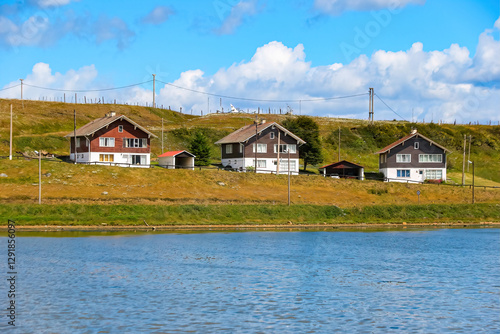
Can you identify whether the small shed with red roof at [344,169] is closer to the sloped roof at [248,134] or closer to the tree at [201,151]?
the sloped roof at [248,134]

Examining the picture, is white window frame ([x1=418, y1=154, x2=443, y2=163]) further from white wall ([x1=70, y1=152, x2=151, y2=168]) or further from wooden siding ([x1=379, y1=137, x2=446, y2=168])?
white wall ([x1=70, y1=152, x2=151, y2=168])

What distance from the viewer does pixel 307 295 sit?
32000 millimetres

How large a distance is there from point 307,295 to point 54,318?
42.9 feet

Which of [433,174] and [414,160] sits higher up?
[414,160]

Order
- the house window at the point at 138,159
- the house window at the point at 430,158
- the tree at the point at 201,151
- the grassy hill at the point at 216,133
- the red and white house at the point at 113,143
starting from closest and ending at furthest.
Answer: the red and white house at the point at 113,143 < the house window at the point at 138,159 < the tree at the point at 201,151 < the house window at the point at 430,158 < the grassy hill at the point at 216,133

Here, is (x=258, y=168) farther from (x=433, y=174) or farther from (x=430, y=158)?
(x=433, y=174)

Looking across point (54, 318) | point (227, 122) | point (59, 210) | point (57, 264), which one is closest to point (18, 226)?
point (59, 210)

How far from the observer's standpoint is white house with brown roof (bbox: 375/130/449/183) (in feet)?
370

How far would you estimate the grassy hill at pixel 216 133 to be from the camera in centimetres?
13225

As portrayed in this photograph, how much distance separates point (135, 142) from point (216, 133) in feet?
173

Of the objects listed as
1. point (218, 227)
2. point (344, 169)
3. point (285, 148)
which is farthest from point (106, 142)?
point (344, 169)

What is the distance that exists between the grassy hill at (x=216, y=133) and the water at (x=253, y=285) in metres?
68.0

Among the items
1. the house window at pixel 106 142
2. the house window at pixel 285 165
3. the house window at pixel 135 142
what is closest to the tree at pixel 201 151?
the house window at pixel 135 142

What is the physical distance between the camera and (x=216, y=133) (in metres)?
156
